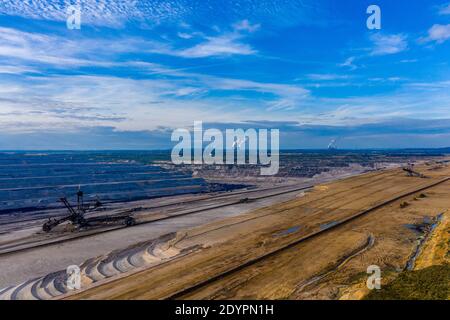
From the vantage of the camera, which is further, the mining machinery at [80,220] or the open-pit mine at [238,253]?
the mining machinery at [80,220]

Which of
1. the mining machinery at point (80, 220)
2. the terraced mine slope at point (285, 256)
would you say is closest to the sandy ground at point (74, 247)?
the mining machinery at point (80, 220)

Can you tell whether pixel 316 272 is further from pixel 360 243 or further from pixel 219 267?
pixel 360 243

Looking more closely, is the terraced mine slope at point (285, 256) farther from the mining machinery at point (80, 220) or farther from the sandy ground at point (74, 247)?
the mining machinery at point (80, 220)

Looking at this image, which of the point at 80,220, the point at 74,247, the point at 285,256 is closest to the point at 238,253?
the point at 285,256

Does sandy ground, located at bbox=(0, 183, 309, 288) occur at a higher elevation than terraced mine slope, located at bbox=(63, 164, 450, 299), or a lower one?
lower

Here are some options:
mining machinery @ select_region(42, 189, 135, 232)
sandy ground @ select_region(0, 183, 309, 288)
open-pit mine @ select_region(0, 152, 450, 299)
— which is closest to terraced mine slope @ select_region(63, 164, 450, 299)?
open-pit mine @ select_region(0, 152, 450, 299)

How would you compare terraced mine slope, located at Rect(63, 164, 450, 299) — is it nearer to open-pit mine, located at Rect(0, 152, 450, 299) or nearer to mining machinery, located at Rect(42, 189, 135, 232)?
open-pit mine, located at Rect(0, 152, 450, 299)

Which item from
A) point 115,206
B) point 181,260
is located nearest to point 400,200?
point 181,260

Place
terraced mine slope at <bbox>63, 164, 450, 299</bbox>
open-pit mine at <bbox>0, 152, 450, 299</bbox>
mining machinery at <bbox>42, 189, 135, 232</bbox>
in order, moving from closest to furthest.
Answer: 1. terraced mine slope at <bbox>63, 164, 450, 299</bbox>
2. open-pit mine at <bbox>0, 152, 450, 299</bbox>
3. mining machinery at <bbox>42, 189, 135, 232</bbox>
